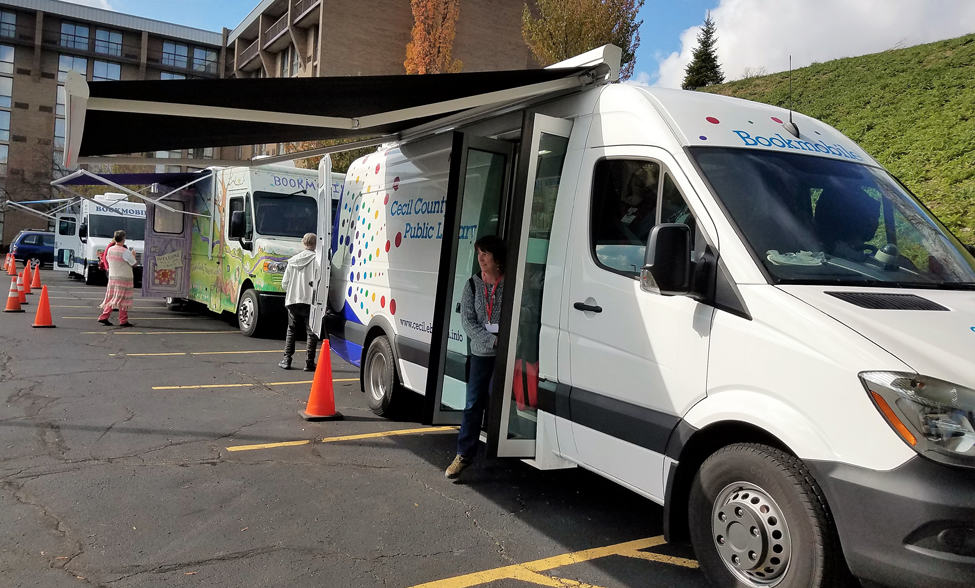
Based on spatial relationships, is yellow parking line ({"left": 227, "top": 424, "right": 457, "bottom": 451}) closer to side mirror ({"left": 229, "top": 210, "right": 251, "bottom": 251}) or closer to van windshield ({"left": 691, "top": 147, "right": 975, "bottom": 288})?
van windshield ({"left": 691, "top": 147, "right": 975, "bottom": 288})

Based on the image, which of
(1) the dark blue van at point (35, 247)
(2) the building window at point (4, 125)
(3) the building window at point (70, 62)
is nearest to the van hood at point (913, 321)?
(1) the dark blue van at point (35, 247)

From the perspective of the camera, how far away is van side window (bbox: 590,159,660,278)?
3896mm

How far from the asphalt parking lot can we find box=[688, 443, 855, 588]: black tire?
48 centimetres

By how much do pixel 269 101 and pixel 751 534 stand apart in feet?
13.1

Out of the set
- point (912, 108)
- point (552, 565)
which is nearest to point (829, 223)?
point (552, 565)

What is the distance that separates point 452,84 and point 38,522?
367 centimetres

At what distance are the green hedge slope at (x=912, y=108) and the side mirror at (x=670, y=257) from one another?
34.8 feet

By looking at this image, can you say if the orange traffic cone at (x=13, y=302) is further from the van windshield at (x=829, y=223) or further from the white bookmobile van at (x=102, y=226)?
the van windshield at (x=829, y=223)

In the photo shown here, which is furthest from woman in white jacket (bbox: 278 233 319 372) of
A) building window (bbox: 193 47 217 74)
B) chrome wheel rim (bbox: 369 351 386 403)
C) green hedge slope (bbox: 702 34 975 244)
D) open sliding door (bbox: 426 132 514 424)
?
building window (bbox: 193 47 217 74)

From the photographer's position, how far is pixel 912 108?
58.9 ft

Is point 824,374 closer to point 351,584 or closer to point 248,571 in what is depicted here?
point 351,584

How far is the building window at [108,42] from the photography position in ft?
179

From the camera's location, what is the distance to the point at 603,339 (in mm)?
3928

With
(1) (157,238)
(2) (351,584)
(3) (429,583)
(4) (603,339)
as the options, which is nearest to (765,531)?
(4) (603,339)
